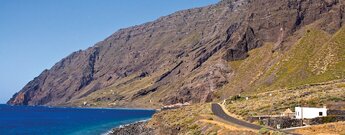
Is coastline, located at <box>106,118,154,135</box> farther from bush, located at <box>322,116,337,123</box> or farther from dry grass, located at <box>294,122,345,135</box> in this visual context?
dry grass, located at <box>294,122,345,135</box>

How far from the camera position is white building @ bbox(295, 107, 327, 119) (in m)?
58.2

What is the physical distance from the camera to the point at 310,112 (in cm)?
5966

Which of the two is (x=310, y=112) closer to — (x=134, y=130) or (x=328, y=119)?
(x=328, y=119)

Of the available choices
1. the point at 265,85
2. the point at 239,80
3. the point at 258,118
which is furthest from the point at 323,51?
the point at 258,118

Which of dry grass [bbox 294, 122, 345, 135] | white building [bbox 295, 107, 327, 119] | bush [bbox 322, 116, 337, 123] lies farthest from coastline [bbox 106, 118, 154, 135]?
dry grass [bbox 294, 122, 345, 135]

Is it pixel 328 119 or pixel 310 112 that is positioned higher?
pixel 310 112

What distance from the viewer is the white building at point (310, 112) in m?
58.2

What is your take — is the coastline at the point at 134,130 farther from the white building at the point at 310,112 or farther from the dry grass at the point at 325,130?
the dry grass at the point at 325,130

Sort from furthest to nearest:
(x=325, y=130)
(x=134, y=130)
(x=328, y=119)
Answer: (x=134, y=130) → (x=328, y=119) → (x=325, y=130)

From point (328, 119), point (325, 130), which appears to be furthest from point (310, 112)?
point (325, 130)

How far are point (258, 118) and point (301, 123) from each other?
1022 centimetres

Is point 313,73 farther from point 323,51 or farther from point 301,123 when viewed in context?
point 301,123

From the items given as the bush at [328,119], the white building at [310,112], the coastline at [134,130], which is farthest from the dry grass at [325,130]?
the coastline at [134,130]

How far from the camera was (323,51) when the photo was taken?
145125mm
